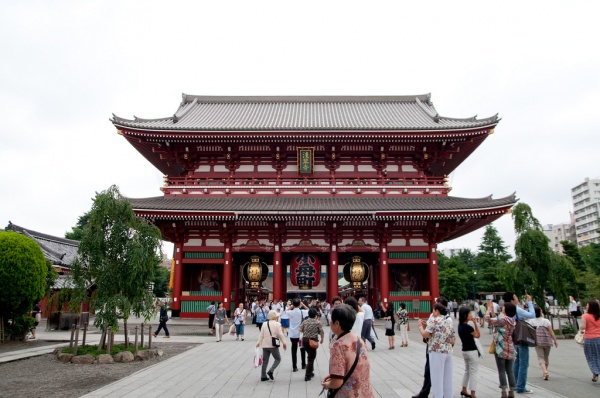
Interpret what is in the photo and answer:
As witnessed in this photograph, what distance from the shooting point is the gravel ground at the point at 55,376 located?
372 inches

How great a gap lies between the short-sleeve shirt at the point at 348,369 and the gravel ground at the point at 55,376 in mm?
7353

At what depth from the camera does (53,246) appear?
131 ft

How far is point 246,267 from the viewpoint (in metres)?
27.0

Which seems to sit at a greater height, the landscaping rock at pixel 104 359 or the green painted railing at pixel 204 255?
the green painted railing at pixel 204 255

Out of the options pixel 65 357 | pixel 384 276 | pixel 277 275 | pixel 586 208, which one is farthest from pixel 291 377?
pixel 586 208

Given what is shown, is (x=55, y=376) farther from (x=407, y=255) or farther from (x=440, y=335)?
(x=407, y=255)

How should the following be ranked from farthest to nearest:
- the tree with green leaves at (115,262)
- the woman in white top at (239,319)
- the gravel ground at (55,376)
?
the woman in white top at (239,319) < the tree with green leaves at (115,262) < the gravel ground at (55,376)

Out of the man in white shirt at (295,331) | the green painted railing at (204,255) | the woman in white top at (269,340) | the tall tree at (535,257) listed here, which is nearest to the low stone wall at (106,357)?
the man in white shirt at (295,331)

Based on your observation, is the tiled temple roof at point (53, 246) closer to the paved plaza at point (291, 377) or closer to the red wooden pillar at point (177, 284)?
the red wooden pillar at point (177, 284)

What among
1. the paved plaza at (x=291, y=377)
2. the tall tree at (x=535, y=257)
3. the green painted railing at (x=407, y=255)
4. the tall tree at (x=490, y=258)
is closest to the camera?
the paved plaza at (x=291, y=377)

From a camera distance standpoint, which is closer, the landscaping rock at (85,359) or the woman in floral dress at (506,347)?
the woman in floral dress at (506,347)

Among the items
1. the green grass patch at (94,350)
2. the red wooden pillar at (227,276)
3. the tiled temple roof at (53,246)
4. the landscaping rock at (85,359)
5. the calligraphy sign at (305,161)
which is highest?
the calligraphy sign at (305,161)

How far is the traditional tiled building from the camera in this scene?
24.7 m

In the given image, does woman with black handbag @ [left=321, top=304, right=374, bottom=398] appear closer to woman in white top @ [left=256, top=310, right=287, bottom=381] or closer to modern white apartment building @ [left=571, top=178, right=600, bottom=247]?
woman in white top @ [left=256, top=310, right=287, bottom=381]
